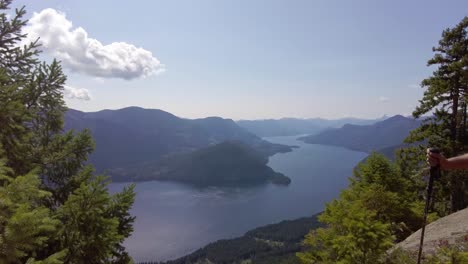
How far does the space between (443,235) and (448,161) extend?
9.96 m

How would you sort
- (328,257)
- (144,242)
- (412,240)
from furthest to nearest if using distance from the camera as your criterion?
(144,242)
(412,240)
(328,257)

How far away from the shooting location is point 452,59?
21750 mm

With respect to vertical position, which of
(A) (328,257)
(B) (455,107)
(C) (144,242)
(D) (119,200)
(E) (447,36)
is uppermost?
(E) (447,36)

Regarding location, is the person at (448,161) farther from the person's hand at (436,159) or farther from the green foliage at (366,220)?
the green foliage at (366,220)

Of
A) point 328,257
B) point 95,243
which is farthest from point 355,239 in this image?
point 95,243

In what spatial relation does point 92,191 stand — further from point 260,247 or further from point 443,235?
point 260,247

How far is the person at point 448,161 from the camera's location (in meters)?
4.52

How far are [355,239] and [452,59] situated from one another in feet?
62.5

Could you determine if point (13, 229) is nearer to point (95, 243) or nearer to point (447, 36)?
point (95, 243)

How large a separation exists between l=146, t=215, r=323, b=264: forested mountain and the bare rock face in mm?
133939

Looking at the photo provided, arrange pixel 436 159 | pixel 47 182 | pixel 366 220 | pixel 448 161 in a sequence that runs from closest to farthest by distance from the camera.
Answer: pixel 448 161 < pixel 436 159 < pixel 366 220 < pixel 47 182

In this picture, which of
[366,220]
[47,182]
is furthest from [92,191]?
[366,220]

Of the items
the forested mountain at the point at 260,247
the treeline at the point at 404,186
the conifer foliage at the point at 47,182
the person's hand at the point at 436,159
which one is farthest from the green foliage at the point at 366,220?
the forested mountain at the point at 260,247

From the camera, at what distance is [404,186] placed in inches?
776
